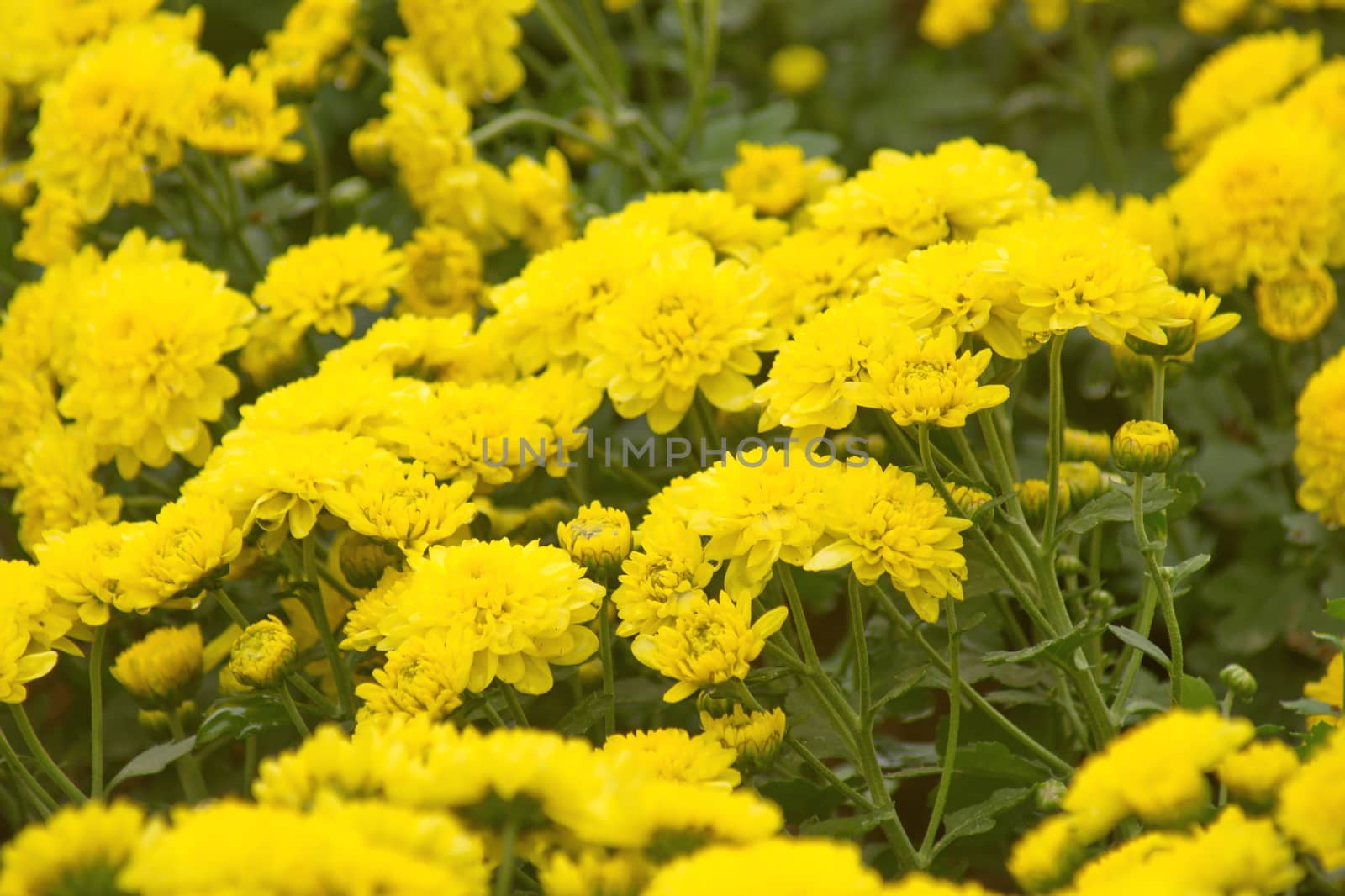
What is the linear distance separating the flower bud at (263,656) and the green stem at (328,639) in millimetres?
34

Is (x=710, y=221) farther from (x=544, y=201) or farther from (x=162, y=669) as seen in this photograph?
(x=162, y=669)

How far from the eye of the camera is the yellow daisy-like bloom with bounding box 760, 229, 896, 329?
3.72 feet

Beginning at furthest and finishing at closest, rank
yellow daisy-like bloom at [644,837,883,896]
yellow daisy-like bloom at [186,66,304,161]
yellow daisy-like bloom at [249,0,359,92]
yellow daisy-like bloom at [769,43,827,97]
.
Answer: yellow daisy-like bloom at [769,43,827,97]
yellow daisy-like bloom at [249,0,359,92]
yellow daisy-like bloom at [186,66,304,161]
yellow daisy-like bloom at [644,837,883,896]

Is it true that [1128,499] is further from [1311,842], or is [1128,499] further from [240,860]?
[240,860]

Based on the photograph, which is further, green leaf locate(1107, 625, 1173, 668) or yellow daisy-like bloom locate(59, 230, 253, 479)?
yellow daisy-like bloom locate(59, 230, 253, 479)

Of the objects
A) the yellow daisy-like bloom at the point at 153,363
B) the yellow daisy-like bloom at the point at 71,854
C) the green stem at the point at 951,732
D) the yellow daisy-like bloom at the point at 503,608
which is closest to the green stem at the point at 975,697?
the green stem at the point at 951,732

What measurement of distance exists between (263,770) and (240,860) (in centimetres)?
11

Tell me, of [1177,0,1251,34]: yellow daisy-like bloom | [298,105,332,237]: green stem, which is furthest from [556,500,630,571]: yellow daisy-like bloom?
[1177,0,1251,34]: yellow daisy-like bloom

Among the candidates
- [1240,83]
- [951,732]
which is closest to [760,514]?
[951,732]

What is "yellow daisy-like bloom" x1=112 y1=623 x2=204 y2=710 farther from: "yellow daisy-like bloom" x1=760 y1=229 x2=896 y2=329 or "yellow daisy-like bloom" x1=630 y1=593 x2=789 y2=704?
"yellow daisy-like bloom" x1=760 y1=229 x2=896 y2=329

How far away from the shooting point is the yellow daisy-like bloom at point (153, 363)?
1209 millimetres

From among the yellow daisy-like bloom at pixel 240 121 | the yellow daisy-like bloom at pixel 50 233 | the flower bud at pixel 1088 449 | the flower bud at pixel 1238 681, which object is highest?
the yellow daisy-like bloom at pixel 240 121

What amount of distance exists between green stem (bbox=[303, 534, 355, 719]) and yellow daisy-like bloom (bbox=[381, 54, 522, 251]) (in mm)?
544

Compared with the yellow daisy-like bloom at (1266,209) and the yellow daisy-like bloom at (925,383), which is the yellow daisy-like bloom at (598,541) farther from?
the yellow daisy-like bloom at (1266,209)
